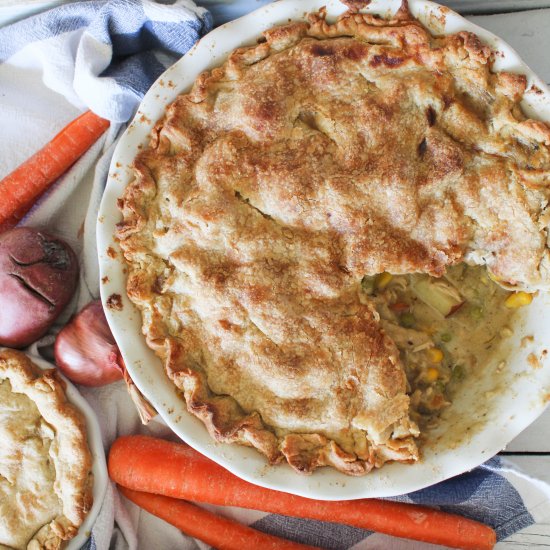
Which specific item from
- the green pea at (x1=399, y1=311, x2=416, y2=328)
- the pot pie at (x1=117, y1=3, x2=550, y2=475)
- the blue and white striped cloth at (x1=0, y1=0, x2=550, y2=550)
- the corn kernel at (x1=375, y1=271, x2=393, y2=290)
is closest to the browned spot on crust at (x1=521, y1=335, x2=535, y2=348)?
the pot pie at (x1=117, y1=3, x2=550, y2=475)

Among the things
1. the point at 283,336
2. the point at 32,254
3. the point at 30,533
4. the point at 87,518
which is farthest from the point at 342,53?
the point at 30,533

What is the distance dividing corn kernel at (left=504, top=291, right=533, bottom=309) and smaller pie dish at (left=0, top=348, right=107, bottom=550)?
1909 millimetres

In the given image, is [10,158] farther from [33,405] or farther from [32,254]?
[33,405]

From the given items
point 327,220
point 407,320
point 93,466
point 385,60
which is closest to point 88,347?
point 93,466

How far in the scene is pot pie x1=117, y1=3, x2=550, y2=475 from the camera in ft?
7.39

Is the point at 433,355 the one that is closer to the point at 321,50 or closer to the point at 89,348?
the point at 321,50

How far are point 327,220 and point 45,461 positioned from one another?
1734 mm

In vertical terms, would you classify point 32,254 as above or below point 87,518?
above

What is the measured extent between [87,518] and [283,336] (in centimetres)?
138

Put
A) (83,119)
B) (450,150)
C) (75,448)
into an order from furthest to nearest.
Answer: (83,119)
(75,448)
(450,150)

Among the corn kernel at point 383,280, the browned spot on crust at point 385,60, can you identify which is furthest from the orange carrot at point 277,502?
the browned spot on crust at point 385,60

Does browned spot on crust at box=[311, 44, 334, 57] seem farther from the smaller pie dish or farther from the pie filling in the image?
the smaller pie dish

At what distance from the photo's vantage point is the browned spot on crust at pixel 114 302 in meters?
2.39

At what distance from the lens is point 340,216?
2246 millimetres
